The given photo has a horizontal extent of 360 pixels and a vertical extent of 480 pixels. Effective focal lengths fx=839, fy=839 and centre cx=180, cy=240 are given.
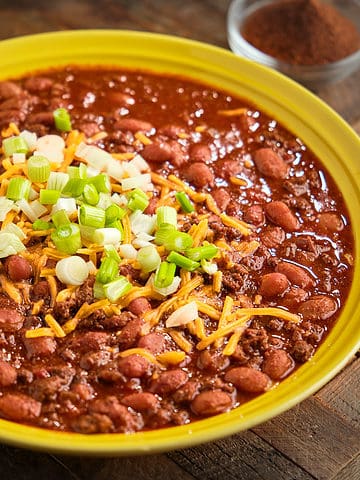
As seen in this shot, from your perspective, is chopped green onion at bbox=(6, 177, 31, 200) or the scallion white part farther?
chopped green onion at bbox=(6, 177, 31, 200)

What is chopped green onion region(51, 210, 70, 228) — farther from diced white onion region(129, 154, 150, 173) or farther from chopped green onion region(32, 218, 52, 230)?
diced white onion region(129, 154, 150, 173)

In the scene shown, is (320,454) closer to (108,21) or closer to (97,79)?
(97,79)

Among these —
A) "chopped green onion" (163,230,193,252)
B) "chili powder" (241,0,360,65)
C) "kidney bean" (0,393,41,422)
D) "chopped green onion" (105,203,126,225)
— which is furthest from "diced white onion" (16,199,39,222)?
"chili powder" (241,0,360,65)

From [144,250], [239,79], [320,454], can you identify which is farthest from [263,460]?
[239,79]

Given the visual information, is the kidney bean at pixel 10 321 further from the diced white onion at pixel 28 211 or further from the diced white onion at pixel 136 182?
the diced white onion at pixel 136 182

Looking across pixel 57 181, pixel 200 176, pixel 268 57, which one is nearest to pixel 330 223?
pixel 200 176
